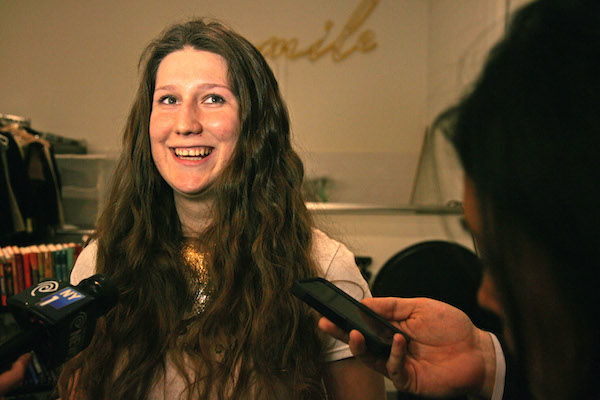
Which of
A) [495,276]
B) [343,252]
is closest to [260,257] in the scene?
[343,252]

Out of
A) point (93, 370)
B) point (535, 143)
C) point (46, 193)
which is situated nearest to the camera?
point (535, 143)

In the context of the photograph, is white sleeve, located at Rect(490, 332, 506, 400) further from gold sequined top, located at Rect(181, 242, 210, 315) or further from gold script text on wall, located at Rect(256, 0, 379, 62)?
gold script text on wall, located at Rect(256, 0, 379, 62)

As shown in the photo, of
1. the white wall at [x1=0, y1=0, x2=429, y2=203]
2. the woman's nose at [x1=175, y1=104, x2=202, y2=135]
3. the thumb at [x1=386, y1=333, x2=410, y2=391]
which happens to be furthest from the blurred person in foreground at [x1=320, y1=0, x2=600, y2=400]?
the white wall at [x1=0, y1=0, x2=429, y2=203]

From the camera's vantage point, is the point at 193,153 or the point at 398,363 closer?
the point at 398,363

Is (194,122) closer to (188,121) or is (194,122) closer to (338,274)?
(188,121)

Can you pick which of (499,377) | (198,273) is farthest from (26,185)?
(499,377)

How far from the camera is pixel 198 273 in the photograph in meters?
1.13

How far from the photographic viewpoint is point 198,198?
1.14 meters

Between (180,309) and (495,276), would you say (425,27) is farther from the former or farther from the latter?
(495,276)

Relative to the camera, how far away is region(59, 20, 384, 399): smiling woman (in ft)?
3.27

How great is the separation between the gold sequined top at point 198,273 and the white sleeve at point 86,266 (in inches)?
10.2

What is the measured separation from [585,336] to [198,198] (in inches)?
36.6

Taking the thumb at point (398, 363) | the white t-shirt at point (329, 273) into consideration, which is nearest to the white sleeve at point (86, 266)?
the white t-shirt at point (329, 273)

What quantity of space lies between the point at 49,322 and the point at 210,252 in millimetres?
587
